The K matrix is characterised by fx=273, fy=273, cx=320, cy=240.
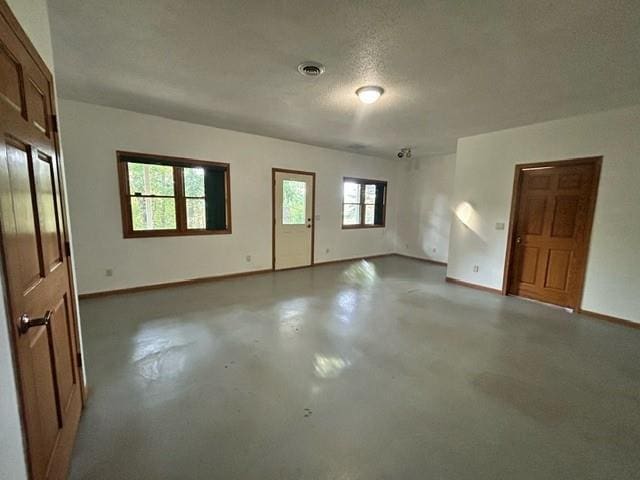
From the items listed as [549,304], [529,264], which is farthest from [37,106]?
[549,304]

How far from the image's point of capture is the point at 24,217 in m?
1.14

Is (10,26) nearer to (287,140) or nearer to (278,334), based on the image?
(278,334)

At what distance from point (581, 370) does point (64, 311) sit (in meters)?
3.96

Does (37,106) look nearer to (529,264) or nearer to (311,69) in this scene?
(311,69)

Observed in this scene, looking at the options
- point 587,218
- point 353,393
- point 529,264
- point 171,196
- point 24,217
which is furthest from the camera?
point 171,196

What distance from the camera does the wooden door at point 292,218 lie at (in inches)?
217

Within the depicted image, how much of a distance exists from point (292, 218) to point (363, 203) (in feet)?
7.27

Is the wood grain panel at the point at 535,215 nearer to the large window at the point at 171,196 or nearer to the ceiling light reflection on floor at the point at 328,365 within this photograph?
the ceiling light reflection on floor at the point at 328,365

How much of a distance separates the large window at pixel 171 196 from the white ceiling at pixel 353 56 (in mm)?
819

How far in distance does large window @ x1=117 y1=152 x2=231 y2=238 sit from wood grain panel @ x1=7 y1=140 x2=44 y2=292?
3208 mm

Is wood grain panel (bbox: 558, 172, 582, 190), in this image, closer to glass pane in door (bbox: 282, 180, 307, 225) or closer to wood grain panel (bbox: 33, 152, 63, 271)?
glass pane in door (bbox: 282, 180, 307, 225)

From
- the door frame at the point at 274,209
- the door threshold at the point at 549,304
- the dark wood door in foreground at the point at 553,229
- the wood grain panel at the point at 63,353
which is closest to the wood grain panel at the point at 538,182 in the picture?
the dark wood door in foreground at the point at 553,229

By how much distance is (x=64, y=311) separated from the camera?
1.64 meters

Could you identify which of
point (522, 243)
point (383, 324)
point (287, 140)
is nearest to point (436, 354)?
point (383, 324)
